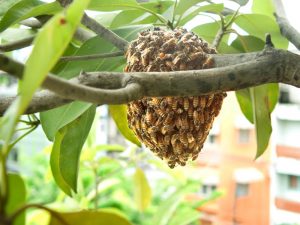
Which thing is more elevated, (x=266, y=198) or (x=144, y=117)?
(x=144, y=117)

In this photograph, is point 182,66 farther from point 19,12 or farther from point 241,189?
point 241,189

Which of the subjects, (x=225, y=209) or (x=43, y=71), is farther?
(x=225, y=209)

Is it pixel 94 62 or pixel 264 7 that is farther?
pixel 264 7

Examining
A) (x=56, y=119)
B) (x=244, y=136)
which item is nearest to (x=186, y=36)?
(x=56, y=119)

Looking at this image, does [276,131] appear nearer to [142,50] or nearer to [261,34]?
[261,34]

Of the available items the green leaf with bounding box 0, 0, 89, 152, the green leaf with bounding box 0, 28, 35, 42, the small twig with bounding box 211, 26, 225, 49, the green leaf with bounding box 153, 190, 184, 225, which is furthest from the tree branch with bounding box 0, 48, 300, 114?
the green leaf with bounding box 153, 190, 184, 225

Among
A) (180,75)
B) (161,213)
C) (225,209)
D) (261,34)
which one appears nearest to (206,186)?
(225,209)
